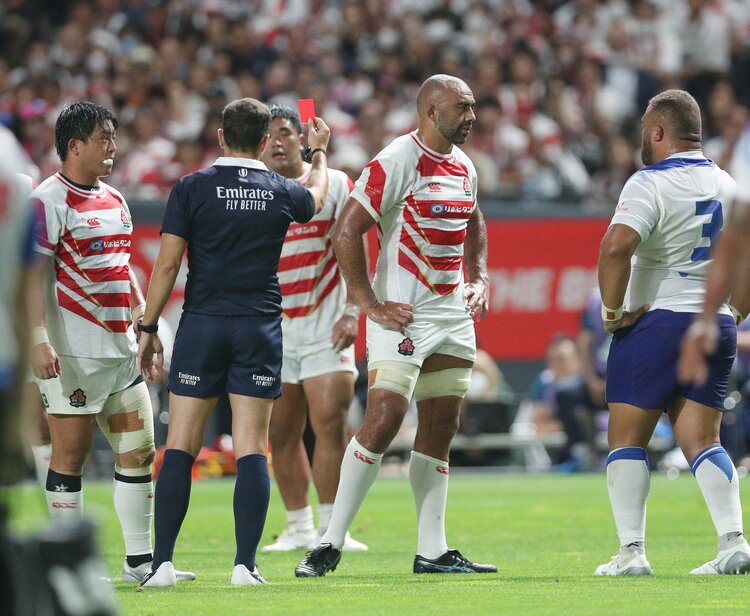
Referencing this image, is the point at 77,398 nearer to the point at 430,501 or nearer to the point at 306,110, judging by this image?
the point at 430,501

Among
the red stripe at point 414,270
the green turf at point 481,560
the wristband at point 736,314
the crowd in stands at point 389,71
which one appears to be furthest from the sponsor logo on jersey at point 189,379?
the crowd in stands at point 389,71

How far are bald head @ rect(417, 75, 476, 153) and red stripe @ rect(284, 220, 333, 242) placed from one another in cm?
160

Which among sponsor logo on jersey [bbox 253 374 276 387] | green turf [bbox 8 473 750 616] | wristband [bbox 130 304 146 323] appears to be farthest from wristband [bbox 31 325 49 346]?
green turf [bbox 8 473 750 616]

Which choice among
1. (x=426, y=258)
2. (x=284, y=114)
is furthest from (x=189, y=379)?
(x=284, y=114)

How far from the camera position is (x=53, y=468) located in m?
7.62

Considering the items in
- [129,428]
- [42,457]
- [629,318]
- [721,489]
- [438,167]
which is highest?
[438,167]

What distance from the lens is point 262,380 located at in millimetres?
7410

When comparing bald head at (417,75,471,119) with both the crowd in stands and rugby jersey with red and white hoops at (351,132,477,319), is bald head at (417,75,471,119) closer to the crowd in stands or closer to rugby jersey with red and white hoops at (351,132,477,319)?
rugby jersey with red and white hoops at (351,132,477,319)

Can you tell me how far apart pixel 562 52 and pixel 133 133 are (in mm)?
7273

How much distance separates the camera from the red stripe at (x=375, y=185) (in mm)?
8039

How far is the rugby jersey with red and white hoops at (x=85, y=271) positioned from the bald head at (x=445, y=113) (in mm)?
1846

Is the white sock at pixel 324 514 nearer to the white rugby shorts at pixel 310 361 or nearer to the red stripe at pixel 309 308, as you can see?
the white rugby shorts at pixel 310 361

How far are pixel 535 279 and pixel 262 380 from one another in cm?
1142

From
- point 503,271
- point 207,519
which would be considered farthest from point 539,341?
point 207,519
